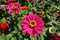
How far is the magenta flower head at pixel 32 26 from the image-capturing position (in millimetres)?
2023

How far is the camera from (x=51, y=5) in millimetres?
2717

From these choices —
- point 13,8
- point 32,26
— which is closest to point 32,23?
point 32,26

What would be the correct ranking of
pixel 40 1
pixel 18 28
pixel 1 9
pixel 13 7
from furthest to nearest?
pixel 40 1 → pixel 1 9 → pixel 13 7 → pixel 18 28

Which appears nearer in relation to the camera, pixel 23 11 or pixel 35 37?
pixel 35 37

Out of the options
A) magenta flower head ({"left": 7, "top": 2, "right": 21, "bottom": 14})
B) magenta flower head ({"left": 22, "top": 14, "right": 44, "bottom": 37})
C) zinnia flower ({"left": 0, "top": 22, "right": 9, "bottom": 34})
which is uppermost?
magenta flower head ({"left": 7, "top": 2, "right": 21, "bottom": 14})

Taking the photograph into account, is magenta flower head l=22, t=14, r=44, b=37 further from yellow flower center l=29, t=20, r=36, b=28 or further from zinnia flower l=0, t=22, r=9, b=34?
zinnia flower l=0, t=22, r=9, b=34

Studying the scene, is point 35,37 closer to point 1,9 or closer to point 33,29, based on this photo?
point 33,29

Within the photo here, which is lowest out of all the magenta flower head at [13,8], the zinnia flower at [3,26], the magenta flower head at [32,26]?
the zinnia flower at [3,26]

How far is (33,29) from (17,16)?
0.31 metres

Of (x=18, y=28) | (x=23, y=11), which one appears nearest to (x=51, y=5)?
(x=23, y=11)

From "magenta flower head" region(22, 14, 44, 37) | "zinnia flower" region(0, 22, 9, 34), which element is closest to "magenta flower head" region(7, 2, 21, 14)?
"zinnia flower" region(0, 22, 9, 34)

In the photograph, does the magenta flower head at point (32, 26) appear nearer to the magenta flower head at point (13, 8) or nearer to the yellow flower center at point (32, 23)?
the yellow flower center at point (32, 23)

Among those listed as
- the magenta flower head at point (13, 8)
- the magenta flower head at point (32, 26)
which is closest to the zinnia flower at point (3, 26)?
the magenta flower head at point (13, 8)

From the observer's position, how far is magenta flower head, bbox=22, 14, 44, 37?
2023 millimetres
